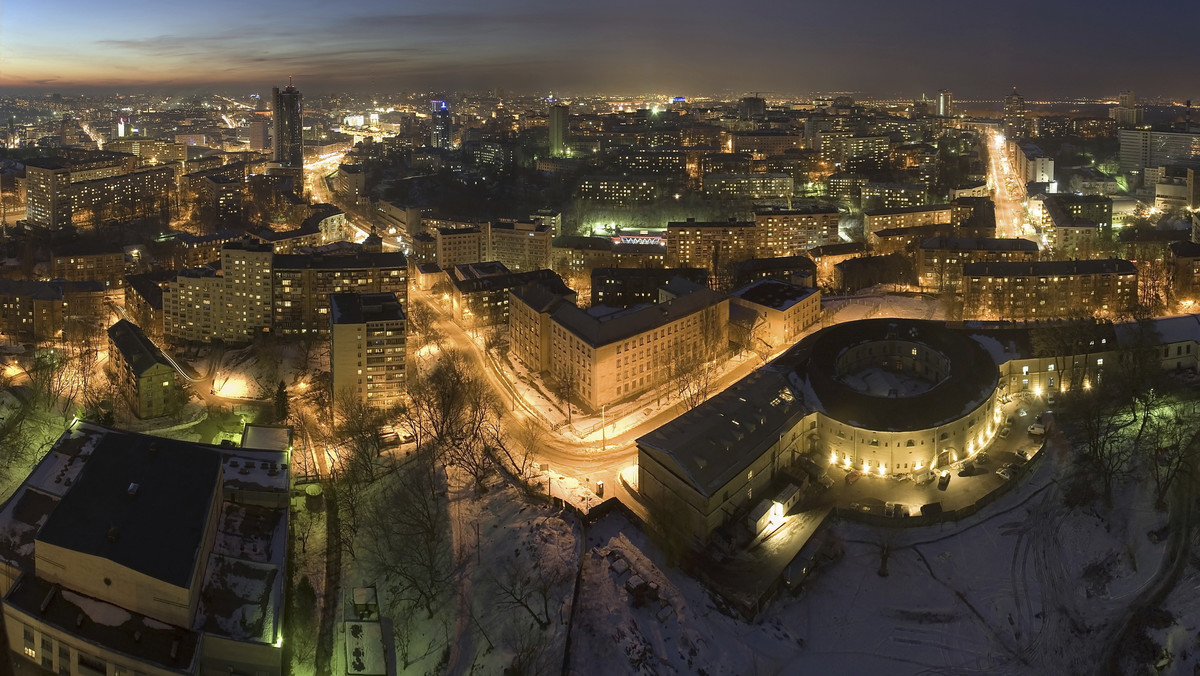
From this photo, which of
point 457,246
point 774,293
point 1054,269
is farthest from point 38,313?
point 1054,269

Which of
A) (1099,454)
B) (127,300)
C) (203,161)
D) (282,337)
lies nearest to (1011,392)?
(1099,454)

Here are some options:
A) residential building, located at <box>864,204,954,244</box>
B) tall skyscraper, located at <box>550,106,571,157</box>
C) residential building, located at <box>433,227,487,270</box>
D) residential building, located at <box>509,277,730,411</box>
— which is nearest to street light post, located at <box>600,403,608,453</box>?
residential building, located at <box>509,277,730,411</box>

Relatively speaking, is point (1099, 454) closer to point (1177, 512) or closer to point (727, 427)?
point (1177, 512)

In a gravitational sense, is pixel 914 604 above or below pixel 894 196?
below

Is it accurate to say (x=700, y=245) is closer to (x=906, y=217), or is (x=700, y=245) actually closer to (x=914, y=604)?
(x=906, y=217)

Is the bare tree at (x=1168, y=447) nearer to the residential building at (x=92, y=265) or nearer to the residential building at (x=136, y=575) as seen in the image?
the residential building at (x=136, y=575)

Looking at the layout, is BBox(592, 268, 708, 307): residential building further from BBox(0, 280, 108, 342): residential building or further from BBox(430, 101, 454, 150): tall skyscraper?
BBox(430, 101, 454, 150): tall skyscraper
